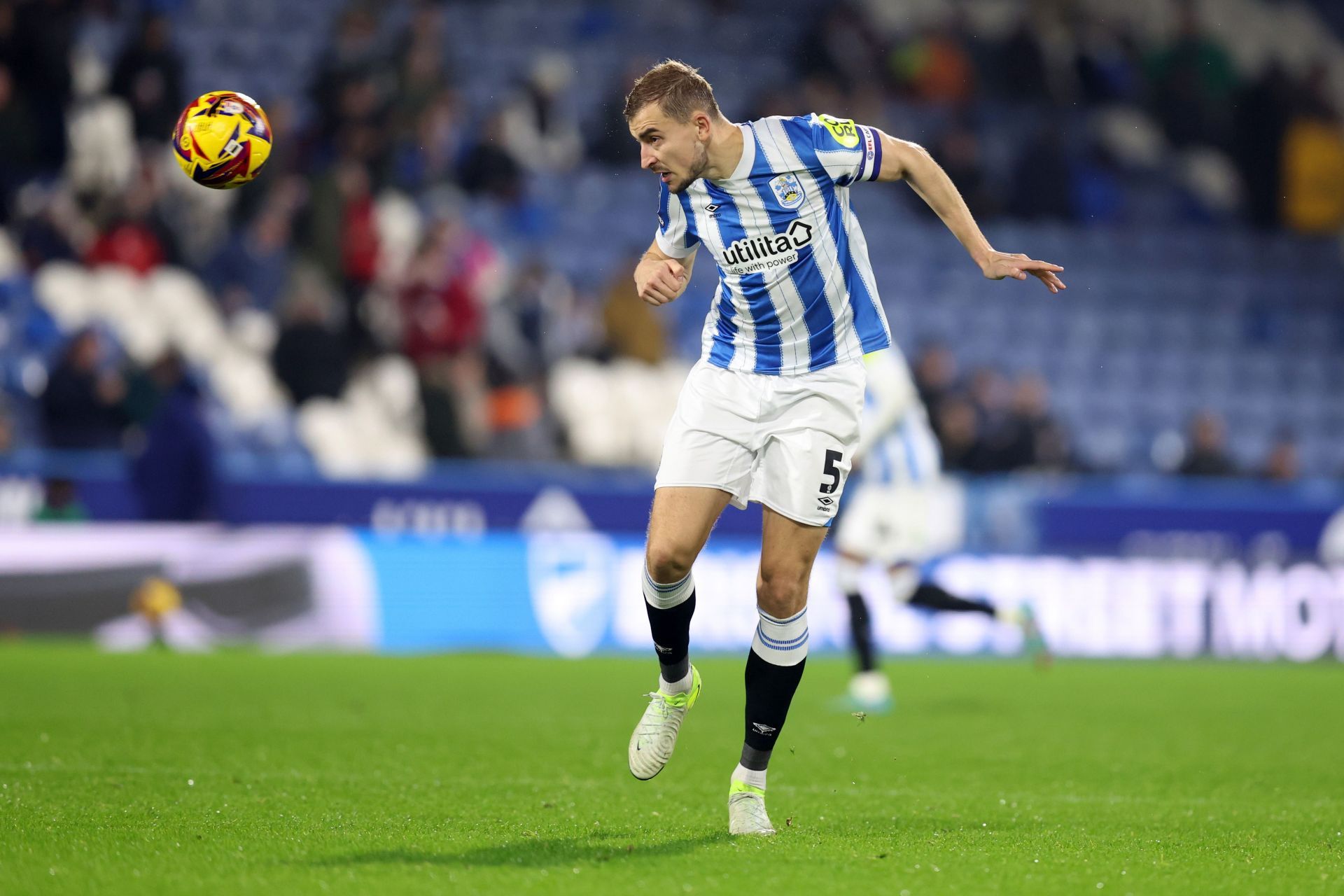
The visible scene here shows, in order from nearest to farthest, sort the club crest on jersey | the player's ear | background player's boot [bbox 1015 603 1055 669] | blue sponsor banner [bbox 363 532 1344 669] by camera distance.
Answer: the player's ear → the club crest on jersey → background player's boot [bbox 1015 603 1055 669] → blue sponsor banner [bbox 363 532 1344 669]

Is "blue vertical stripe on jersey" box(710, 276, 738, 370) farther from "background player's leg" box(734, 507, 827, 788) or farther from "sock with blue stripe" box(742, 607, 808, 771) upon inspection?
"sock with blue stripe" box(742, 607, 808, 771)

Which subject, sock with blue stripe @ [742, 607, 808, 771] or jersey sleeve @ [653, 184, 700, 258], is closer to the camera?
sock with blue stripe @ [742, 607, 808, 771]

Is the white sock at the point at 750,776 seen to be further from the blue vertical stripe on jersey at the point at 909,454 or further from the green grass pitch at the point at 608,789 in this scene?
the blue vertical stripe on jersey at the point at 909,454

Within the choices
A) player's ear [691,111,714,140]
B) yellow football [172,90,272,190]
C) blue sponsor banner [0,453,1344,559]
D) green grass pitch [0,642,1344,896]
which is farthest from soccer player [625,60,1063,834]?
blue sponsor banner [0,453,1344,559]

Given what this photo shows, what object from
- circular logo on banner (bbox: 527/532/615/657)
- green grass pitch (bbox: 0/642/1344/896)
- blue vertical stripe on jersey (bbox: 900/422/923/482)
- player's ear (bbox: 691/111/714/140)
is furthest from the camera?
circular logo on banner (bbox: 527/532/615/657)

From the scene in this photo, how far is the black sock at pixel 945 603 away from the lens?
33.3ft

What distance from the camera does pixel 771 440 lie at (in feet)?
18.0

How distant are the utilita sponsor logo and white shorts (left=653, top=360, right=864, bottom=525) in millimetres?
348

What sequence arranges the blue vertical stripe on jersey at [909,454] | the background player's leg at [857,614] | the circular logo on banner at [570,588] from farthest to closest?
the circular logo on banner at [570,588], the blue vertical stripe on jersey at [909,454], the background player's leg at [857,614]

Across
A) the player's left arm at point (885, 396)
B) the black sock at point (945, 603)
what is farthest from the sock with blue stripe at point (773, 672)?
the black sock at point (945, 603)

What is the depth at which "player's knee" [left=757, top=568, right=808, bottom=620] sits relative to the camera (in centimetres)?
540

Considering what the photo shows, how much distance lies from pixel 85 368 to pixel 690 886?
10378 mm

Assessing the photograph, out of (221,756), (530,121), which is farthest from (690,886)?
(530,121)

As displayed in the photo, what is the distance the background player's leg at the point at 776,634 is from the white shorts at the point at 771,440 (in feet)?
0.22
